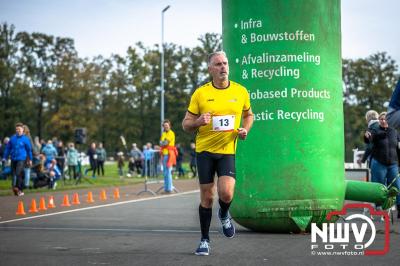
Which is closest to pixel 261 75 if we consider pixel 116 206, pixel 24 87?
pixel 116 206

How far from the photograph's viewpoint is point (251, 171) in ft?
35.1

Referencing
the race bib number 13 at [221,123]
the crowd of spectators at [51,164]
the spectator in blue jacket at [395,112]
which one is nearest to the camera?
the spectator in blue jacket at [395,112]

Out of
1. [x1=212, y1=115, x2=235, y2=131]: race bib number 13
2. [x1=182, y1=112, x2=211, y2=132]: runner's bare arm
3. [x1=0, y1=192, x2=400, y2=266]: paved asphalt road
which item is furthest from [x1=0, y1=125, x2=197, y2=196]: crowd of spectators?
[x1=212, y1=115, x2=235, y2=131]: race bib number 13

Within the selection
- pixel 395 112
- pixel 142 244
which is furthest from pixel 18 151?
pixel 395 112

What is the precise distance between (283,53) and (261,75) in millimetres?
439

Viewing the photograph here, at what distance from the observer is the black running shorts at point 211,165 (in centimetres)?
850

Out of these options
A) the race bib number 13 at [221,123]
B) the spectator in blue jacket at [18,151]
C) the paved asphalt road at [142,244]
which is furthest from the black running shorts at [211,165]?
the spectator in blue jacket at [18,151]

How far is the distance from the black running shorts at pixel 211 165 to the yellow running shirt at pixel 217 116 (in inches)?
2.2

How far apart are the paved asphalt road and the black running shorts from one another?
89 cm

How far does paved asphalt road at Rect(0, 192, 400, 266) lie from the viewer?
26.4 feet

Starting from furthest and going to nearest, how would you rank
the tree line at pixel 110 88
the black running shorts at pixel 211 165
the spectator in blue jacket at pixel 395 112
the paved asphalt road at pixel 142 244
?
the tree line at pixel 110 88 → the black running shorts at pixel 211 165 → the paved asphalt road at pixel 142 244 → the spectator in blue jacket at pixel 395 112

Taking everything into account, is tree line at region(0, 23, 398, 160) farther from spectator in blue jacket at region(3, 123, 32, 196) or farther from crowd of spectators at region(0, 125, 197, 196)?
spectator in blue jacket at region(3, 123, 32, 196)

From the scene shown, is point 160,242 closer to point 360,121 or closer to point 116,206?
point 116,206

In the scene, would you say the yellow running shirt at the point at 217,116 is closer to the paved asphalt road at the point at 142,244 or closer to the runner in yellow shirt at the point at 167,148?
the paved asphalt road at the point at 142,244
